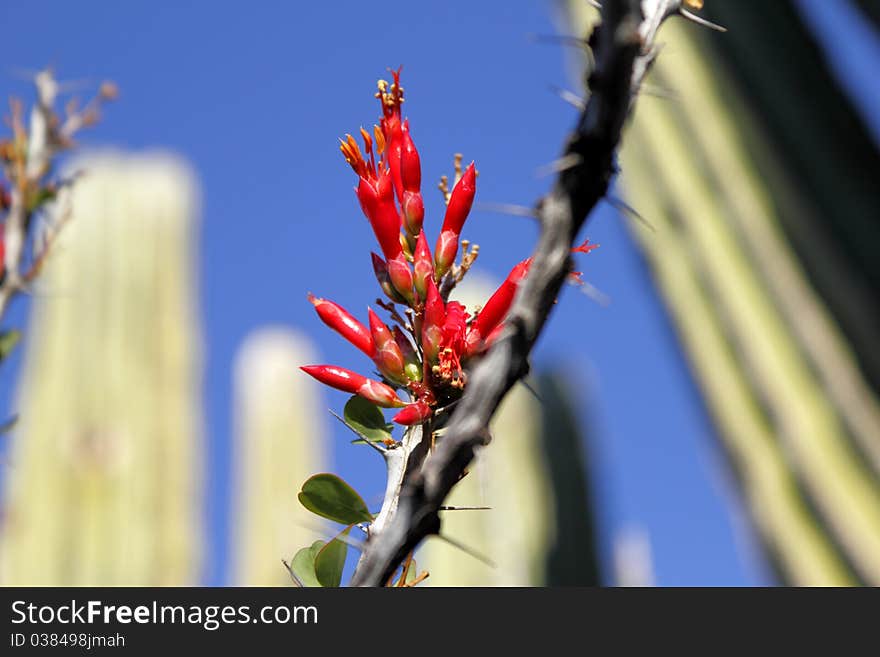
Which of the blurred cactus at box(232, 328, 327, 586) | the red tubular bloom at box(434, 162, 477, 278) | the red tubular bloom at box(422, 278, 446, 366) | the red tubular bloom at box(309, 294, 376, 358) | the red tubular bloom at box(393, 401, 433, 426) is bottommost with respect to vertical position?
the red tubular bloom at box(393, 401, 433, 426)

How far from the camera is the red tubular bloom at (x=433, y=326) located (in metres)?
0.69

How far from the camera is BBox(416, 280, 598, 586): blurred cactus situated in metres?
4.15

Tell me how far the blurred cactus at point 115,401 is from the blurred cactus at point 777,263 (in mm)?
1686

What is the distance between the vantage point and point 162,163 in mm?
4051

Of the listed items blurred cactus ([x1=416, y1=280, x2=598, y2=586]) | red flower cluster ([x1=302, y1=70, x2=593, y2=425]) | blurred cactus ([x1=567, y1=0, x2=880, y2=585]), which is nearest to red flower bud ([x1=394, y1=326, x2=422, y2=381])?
red flower cluster ([x1=302, y1=70, x2=593, y2=425])

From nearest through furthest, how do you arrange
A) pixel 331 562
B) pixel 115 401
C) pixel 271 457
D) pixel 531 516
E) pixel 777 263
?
pixel 331 562 < pixel 777 263 < pixel 115 401 < pixel 531 516 < pixel 271 457

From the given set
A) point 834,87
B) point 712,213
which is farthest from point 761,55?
point 712,213

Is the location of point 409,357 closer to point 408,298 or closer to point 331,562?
point 408,298

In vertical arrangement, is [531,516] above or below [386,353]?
above

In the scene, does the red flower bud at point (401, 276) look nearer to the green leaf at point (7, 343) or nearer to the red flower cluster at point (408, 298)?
the red flower cluster at point (408, 298)

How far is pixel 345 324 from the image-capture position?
0.75 metres

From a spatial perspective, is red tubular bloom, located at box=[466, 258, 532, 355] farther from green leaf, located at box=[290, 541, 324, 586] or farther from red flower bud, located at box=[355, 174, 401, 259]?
green leaf, located at box=[290, 541, 324, 586]

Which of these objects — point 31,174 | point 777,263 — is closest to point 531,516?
point 777,263

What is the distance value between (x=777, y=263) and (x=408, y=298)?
6.76 feet
